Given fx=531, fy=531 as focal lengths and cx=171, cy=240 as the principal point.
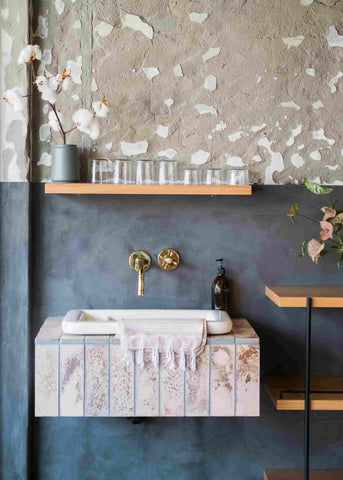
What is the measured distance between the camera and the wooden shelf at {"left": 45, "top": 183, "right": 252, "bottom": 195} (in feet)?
7.97

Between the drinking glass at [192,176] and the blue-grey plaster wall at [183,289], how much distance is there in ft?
→ 0.44

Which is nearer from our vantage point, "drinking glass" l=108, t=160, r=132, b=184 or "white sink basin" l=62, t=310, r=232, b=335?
"white sink basin" l=62, t=310, r=232, b=335

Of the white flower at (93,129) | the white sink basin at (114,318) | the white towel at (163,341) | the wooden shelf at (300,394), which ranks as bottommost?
the wooden shelf at (300,394)

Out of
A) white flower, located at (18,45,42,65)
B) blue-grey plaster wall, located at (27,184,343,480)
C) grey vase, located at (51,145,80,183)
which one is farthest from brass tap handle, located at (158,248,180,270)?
white flower, located at (18,45,42,65)

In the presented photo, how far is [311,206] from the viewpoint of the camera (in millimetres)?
2703

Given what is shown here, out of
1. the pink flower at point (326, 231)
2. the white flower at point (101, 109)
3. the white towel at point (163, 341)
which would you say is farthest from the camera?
the white flower at point (101, 109)

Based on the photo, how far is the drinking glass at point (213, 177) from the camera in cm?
259

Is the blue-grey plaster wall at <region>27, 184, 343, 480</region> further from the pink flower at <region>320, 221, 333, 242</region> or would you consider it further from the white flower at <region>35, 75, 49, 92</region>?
the white flower at <region>35, 75, 49, 92</region>

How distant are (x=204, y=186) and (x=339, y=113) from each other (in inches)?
32.6

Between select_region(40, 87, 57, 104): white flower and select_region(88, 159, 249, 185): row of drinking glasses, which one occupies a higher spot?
select_region(40, 87, 57, 104): white flower

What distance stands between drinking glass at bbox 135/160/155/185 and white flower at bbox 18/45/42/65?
66cm

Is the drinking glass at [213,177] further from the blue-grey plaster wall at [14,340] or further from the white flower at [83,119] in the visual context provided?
the blue-grey plaster wall at [14,340]

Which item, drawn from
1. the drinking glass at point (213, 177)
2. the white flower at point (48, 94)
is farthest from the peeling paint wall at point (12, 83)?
the drinking glass at point (213, 177)

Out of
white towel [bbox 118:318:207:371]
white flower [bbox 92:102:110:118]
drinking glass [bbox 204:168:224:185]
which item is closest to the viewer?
white towel [bbox 118:318:207:371]
